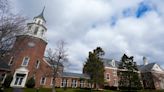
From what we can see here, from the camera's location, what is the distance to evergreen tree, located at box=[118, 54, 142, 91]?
32644mm

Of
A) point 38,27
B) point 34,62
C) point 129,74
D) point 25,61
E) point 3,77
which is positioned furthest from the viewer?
point 38,27

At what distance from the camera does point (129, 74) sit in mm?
33125

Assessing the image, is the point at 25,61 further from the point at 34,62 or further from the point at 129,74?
the point at 129,74

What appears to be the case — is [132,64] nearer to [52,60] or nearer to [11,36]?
[52,60]

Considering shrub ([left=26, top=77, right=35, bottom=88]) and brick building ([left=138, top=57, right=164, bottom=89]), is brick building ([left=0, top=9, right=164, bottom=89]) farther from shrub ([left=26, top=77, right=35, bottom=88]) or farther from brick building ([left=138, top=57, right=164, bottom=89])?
shrub ([left=26, top=77, right=35, bottom=88])

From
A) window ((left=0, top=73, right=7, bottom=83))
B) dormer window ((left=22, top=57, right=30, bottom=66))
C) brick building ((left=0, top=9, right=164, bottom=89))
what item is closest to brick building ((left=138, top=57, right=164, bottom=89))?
brick building ((left=0, top=9, right=164, bottom=89))

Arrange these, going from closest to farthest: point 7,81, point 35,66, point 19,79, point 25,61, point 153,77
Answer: point 7,81 → point 19,79 → point 25,61 → point 35,66 → point 153,77

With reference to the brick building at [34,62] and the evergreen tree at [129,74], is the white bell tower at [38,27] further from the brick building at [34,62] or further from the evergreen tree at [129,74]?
the evergreen tree at [129,74]

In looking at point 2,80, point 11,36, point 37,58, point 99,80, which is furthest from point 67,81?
point 11,36

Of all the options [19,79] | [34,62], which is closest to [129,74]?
[34,62]

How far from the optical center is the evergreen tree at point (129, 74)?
32644 millimetres

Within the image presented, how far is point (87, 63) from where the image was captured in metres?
31.9

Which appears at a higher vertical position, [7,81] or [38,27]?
[38,27]

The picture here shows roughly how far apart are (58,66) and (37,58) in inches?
339
